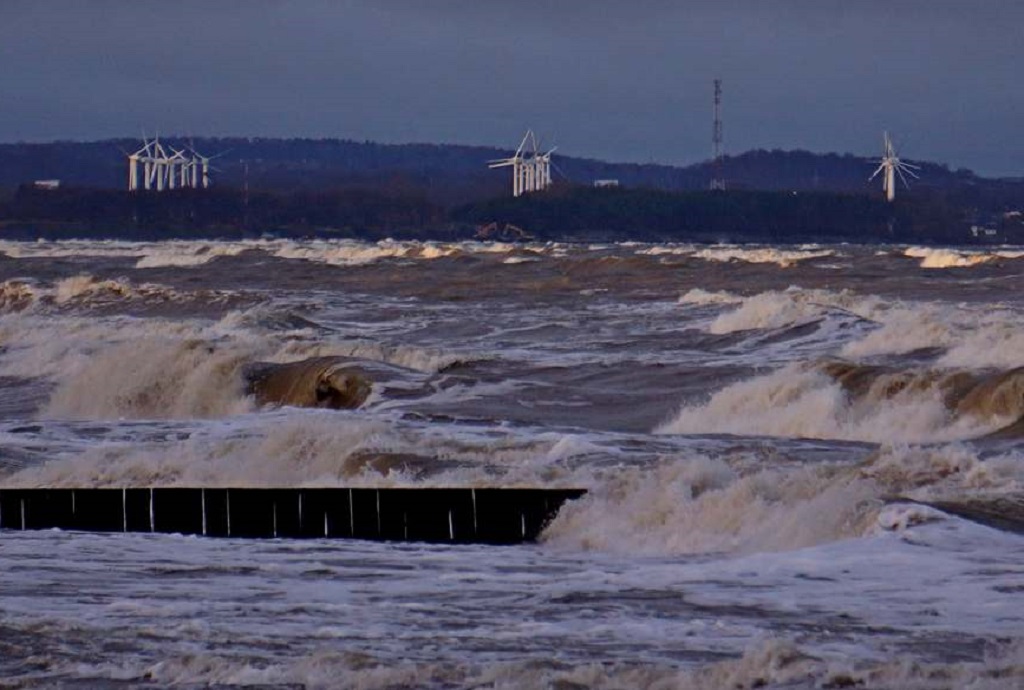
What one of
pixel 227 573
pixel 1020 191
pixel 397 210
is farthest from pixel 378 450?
pixel 1020 191

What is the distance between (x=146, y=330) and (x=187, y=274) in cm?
3144

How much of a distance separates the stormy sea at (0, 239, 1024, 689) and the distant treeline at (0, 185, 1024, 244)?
102222 mm

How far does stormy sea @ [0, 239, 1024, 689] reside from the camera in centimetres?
827

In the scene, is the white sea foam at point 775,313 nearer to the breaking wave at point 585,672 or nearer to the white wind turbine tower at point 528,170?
the breaking wave at point 585,672

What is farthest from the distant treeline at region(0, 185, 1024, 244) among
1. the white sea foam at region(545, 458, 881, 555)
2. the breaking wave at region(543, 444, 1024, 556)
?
the white sea foam at region(545, 458, 881, 555)

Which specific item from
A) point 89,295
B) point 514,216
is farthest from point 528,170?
point 89,295

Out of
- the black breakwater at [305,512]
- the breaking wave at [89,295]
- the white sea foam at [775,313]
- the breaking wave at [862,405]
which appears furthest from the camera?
the breaking wave at [89,295]

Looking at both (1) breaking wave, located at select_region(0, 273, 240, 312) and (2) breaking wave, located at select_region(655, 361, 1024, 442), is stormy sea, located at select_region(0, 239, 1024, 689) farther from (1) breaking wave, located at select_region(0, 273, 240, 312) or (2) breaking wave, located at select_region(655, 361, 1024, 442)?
(1) breaking wave, located at select_region(0, 273, 240, 312)

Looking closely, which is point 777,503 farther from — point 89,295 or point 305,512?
point 89,295

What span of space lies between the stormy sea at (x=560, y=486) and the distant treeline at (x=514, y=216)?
102222 millimetres

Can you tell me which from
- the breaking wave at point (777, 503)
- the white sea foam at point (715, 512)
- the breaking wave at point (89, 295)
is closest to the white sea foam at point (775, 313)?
the breaking wave at point (89, 295)

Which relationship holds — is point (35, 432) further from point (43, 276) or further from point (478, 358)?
point (43, 276)

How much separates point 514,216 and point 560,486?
442ft

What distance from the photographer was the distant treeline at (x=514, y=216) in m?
143
